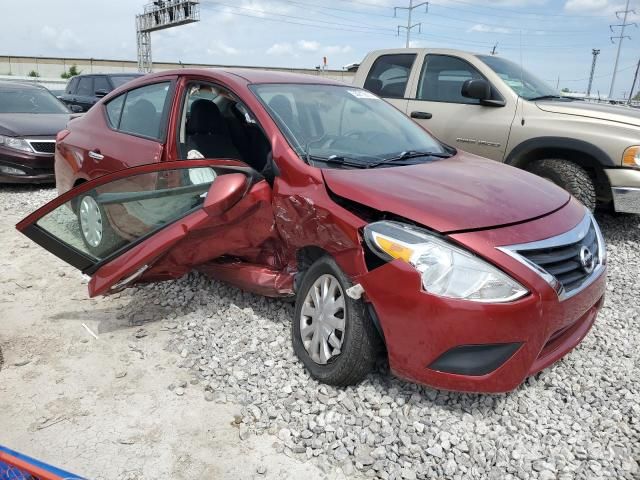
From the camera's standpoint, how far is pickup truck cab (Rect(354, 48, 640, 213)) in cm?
488

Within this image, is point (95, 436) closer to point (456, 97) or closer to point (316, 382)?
point (316, 382)

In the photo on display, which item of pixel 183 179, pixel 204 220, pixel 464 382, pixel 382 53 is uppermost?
pixel 382 53

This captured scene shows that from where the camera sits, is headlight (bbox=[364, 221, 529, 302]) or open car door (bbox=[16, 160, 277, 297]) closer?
headlight (bbox=[364, 221, 529, 302])

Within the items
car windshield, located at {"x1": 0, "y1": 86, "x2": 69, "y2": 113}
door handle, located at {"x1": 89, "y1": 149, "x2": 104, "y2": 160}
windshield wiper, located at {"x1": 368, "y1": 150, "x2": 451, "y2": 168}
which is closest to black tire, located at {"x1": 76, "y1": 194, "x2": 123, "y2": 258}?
door handle, located at {"x1": 89, "y1": 149, "x2": 104, "y2": 160}

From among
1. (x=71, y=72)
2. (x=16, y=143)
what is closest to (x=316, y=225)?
(x=16, y=143)

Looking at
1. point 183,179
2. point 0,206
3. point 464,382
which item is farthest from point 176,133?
point 0,206

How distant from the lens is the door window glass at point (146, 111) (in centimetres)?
389

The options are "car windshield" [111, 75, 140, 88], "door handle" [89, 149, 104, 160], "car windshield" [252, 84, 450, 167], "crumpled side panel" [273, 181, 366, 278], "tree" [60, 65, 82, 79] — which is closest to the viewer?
"crumpled side panel" [273, 181, 366, 278]

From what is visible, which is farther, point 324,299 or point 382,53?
point 382,53

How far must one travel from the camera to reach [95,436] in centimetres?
251

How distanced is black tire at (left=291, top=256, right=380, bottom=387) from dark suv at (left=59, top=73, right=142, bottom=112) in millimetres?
10703

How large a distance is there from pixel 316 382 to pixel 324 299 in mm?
465

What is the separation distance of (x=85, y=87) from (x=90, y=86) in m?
0.34

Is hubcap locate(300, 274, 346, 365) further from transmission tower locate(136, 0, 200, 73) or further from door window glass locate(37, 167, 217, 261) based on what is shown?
transmission tower locate(136, 0, 200, 73)
